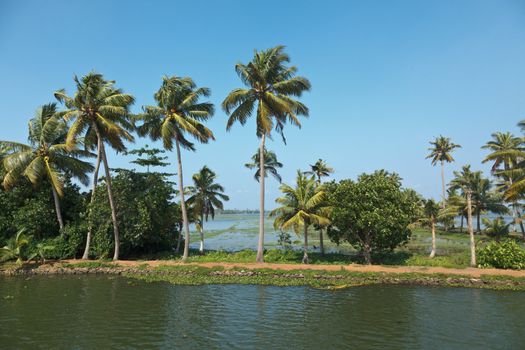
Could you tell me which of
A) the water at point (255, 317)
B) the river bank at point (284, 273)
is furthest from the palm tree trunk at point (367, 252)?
the water at point (255, 317)

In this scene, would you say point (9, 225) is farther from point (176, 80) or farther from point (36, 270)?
point (176, 80)

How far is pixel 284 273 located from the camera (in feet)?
81.6

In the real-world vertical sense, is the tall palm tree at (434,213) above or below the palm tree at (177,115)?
below

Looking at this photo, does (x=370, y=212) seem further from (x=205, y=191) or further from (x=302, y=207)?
(x=205, y=191)

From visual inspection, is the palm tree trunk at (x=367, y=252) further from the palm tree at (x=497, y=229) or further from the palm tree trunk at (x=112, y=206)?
the palm tree trunk at (x=112, y=206)

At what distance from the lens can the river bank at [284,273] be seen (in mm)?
22609

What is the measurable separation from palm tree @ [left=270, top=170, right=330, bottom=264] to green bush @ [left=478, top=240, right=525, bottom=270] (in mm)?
12850

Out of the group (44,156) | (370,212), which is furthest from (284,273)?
(44,156)

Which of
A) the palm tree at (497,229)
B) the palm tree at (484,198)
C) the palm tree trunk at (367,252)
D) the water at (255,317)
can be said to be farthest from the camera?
the palm tree at (484,198)

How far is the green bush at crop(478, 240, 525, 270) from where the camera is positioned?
2555cm

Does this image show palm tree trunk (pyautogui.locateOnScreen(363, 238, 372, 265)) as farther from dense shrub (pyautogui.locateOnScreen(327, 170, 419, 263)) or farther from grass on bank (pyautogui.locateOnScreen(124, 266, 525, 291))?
grass on bank (pyautogui.locateOnScreen(124, 266, 525, 291))

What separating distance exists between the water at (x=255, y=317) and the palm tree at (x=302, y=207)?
7822 millimetres

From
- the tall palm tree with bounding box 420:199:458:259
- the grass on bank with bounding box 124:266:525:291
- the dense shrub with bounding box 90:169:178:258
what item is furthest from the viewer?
the tall palm tree with bounding box 420:199:458:259

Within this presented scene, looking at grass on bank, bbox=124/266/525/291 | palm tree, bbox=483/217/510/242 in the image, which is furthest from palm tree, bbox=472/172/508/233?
grass on bank, bbox=124/266/525/291
